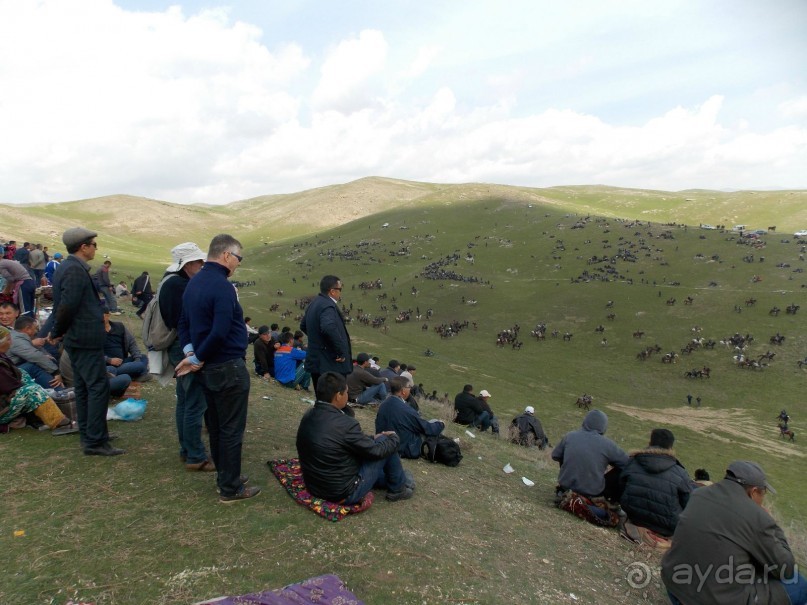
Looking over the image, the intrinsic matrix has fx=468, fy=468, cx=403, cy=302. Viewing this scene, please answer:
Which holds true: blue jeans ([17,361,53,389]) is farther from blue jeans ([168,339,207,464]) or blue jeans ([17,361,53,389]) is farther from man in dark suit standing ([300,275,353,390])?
man in dark suit standing ([300,275,353,390])

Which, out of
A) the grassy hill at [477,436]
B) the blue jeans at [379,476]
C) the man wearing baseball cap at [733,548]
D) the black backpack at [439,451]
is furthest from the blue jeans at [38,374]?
the man wearing baseball cap at [733,548]

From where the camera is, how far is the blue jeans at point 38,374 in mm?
8430

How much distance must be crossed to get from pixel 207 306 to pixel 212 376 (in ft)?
A: 2.76

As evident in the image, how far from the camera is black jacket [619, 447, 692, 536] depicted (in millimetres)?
7145

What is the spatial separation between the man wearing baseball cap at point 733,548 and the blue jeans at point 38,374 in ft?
33.2

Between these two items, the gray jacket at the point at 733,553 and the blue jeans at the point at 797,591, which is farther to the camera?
the blue jeans at the point at 797,591

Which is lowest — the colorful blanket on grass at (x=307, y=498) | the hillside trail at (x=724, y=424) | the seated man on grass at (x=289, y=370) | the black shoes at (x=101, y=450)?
the hillside trail at (x=724, y=424)

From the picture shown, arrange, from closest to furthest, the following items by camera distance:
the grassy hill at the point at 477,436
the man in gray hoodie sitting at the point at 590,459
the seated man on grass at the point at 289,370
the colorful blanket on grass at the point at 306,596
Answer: the colorful blanket on grass at the point at 306,596, the grassy hill at the point at 477,436, the man in gray hoodie sitting at the point at 590,459, the seated man on grass at the point at 289,370

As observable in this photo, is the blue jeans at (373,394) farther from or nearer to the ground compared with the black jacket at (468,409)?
farther from the ground

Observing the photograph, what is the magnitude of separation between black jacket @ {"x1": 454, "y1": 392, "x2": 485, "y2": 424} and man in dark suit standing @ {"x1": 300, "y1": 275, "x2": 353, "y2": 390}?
767cm

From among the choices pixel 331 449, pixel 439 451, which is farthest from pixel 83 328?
pixel 439 451

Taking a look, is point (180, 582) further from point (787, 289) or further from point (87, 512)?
point (787, 289)

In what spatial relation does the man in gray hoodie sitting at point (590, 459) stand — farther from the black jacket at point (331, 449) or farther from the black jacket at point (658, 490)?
the black jacket at point (331, 449)

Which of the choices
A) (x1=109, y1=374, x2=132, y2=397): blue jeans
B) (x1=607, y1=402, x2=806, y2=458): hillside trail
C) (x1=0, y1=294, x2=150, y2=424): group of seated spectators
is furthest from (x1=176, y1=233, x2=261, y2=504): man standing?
(x1=607, y1=402, x2=806, y2=458): hillside trail
